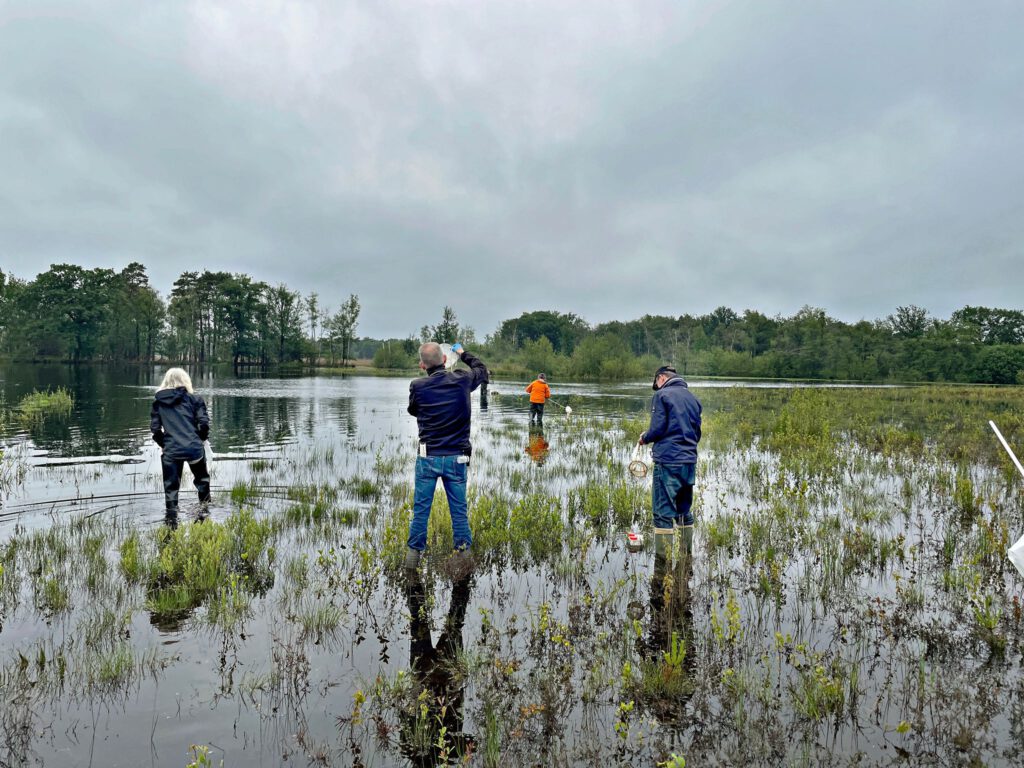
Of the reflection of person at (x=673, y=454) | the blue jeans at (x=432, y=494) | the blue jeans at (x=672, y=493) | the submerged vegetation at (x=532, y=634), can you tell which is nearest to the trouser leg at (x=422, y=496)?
the blue jeans at (x=432, y=494)

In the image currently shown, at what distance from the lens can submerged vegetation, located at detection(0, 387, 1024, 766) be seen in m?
3.69

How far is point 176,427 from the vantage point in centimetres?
813

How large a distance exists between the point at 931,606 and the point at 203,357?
127m

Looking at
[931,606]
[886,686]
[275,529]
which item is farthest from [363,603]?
[931,606]

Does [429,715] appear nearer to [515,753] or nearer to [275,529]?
[515,753]

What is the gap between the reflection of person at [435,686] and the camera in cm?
356

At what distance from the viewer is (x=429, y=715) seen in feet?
12.8

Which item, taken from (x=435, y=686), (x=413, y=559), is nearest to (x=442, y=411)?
(x=413, y=559)

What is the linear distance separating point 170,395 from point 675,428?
696 centimetres

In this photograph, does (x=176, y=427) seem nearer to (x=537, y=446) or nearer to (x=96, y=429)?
Result: (x=537, y=446)

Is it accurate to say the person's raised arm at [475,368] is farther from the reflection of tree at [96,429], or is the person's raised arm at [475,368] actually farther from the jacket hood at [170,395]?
the reflection of tree at [96,429]

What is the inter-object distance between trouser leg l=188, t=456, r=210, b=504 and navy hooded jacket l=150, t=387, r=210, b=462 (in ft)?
1.64

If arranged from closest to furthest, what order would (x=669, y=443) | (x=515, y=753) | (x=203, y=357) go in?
(x=515, y=753) → (x=669, y=443) → (x=203, y=357)

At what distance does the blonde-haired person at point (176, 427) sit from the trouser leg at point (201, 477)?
37cm
